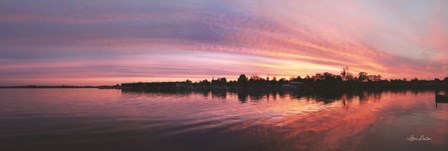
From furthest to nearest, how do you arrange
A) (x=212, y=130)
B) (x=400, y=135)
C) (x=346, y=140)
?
1. (x=212, y=130)
2. (x=400, y=135)
3. (x=346, y=140)

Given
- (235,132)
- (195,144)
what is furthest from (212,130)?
(195,144)

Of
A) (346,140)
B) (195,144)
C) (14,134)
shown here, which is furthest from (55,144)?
(346,140)

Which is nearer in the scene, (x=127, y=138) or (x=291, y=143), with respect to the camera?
(x=291, y=143)

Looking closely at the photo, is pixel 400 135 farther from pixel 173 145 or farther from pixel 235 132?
pixel 173 145

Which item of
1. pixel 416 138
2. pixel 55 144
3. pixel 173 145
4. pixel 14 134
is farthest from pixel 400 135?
pixel 14 134

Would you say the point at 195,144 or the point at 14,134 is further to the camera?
the point at 14,134

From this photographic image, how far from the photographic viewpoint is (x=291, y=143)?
2488 cm

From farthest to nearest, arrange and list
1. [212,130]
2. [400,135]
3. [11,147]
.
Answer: [212,130], [400,135], [11,147]

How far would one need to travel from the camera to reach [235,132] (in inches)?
1188

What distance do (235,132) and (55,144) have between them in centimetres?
1543

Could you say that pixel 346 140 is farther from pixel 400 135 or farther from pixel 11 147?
pixel 11 147

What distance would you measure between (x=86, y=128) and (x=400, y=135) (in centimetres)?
3073

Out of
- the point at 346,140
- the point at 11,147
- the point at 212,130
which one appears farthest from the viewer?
the point at 212,130

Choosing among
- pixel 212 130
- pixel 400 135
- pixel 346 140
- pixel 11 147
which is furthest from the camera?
pixel 212 130
